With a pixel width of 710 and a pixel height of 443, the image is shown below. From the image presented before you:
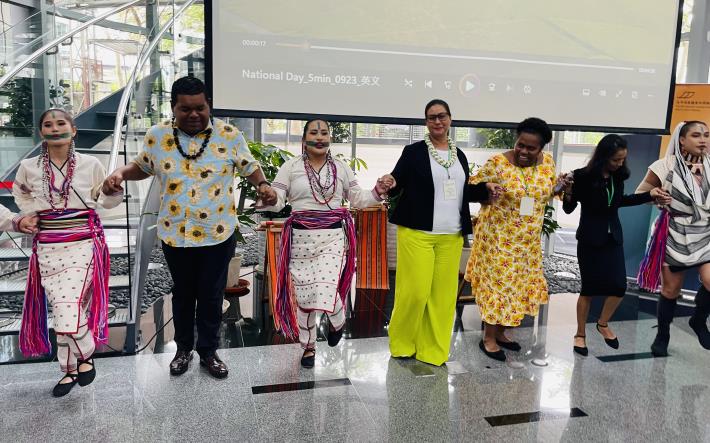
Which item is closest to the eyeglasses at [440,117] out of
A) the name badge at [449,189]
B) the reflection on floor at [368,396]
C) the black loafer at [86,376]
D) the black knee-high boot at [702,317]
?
the name badge at [449,189]

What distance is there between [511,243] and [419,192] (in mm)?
672

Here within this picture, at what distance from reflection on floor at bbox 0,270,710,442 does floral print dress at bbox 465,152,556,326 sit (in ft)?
1.22

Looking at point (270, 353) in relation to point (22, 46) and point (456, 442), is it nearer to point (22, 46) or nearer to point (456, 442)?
point (456, 442)

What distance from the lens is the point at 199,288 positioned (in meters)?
2.85

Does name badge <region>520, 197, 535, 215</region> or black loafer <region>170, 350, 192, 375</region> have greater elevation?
name badge <region>520, 197, 535, 215</region>

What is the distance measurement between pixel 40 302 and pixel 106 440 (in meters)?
→ 0.84

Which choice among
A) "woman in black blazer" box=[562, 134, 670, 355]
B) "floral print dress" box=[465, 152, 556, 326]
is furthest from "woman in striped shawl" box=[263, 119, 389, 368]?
"woman in black blazer" box=[562, 134, 670, 355]

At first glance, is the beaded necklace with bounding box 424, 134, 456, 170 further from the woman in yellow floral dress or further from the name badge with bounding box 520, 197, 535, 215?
the name badge with bounding box 520, 197, 535, 215

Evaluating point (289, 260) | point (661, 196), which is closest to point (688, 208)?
point (661, 196)

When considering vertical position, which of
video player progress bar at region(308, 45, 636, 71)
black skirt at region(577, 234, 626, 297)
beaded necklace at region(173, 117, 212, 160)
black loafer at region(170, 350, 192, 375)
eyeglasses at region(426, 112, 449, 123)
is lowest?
black loafer at region(170, 350, 192, 375)

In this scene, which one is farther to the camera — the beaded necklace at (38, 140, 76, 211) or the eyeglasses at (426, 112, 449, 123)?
the eyeglasses at (426, 112, 449, 123)

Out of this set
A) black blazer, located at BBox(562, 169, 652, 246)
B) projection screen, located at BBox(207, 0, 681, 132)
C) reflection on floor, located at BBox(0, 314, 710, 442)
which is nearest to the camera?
reflection on floor, located at BBox(0, 314, 710, 442)

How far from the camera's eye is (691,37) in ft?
19.5

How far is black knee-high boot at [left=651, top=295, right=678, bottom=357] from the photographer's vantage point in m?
3.52
